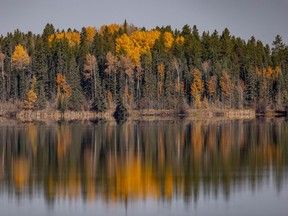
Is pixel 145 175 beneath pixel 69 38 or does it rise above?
beneath

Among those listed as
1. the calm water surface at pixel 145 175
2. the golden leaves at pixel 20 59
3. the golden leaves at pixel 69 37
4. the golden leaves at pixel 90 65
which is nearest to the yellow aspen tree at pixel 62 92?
the golden leaves at pixel 90 65

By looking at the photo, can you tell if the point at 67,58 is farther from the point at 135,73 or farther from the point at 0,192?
the point at 0,192

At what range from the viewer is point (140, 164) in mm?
45438

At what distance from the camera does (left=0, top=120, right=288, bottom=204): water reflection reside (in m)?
35.0

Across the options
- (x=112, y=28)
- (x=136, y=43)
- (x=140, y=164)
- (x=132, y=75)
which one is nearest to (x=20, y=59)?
(x=132, y=75)

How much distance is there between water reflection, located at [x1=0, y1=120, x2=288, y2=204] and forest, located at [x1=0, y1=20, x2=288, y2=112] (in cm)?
5797

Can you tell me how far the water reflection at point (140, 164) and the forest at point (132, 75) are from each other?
58.0 metres

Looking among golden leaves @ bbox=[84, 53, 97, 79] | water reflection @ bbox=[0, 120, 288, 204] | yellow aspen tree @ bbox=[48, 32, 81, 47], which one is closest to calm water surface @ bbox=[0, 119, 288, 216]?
water reflection @ bbox=[0, 120, 288, 204]

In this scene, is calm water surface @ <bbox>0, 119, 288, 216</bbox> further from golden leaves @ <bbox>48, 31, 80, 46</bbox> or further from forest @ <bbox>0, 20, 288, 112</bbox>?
golden leaves @ <bbox>48, 31, 80, 46</bbox>

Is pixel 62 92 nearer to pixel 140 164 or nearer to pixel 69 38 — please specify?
pixel 69 38

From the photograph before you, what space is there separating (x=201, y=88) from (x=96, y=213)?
104 m

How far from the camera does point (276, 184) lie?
119 feet

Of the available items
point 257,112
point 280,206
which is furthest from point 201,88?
point 280,206

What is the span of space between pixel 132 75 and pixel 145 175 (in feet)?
324
